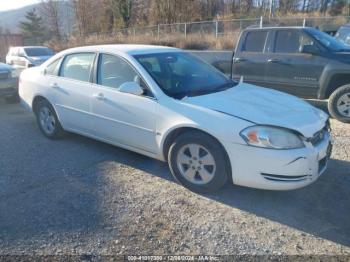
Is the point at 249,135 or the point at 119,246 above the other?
the point at 249,135

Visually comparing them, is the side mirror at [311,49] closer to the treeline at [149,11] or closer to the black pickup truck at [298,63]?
the black pickup truck at [298,63]

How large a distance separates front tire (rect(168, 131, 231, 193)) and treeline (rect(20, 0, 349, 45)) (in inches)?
1184

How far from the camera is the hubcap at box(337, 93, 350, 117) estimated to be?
19.7ft

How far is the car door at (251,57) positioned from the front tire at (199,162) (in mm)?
4018

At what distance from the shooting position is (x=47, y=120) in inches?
218

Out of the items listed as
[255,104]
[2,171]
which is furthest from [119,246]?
[2,171]

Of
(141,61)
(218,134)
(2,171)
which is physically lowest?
(2,171)

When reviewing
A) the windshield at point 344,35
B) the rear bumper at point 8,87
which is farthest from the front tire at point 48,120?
the windshield at point 344,35

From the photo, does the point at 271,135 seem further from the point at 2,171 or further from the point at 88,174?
the point at 2,171

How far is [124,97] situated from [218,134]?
4.46 feet

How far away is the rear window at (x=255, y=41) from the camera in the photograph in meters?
7.09

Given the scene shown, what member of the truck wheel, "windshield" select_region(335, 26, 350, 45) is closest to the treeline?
"windshield" select_region(335, 26, 350, 45)

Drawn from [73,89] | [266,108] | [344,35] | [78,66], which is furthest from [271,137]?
[344,35]

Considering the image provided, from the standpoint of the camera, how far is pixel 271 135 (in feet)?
10.6
